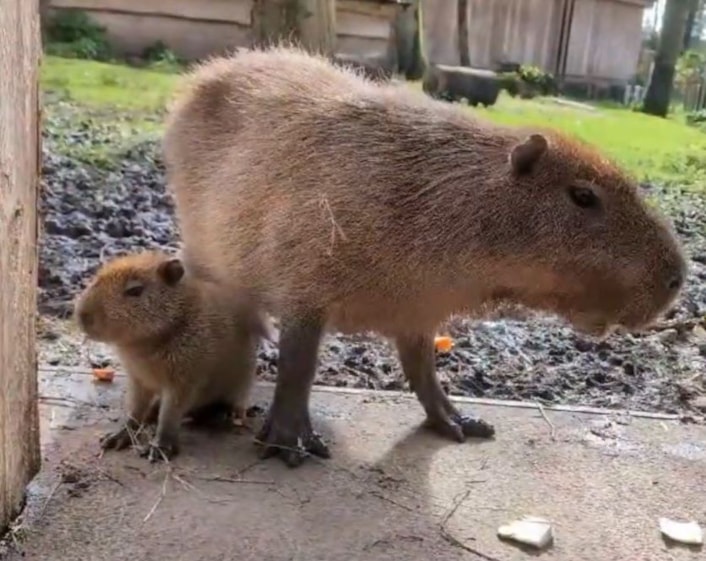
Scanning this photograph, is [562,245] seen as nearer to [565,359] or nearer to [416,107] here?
[416,107]

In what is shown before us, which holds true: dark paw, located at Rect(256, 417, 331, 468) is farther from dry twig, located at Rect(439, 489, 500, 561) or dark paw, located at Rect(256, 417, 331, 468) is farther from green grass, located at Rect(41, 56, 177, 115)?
green grass, located at Rect(41, 56, 177, 115)

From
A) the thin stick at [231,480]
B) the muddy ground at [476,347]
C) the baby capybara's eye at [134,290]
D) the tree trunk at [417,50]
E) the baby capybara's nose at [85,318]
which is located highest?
the tree trunk at [417,50]

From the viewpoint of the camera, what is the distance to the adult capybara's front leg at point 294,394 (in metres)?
2.00

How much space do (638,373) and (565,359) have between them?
0.61 ft

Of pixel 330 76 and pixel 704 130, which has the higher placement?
pixel 330 76

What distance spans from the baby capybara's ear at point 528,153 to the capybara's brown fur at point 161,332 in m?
0.61

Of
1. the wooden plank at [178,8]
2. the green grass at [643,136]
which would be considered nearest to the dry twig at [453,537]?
the green grass at [643,136]

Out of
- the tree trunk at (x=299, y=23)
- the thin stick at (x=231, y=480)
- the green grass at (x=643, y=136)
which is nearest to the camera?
the thin stick at (x=231, y=480)

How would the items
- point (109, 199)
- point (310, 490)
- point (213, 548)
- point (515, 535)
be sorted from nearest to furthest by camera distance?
point (213, 548), point (515, 535), point (310, 490), point (109, 199)

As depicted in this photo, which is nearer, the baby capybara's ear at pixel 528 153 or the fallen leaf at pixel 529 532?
the fallen leaf at pixel 529 532

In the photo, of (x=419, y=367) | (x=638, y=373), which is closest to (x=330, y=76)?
(x=419, y=367)

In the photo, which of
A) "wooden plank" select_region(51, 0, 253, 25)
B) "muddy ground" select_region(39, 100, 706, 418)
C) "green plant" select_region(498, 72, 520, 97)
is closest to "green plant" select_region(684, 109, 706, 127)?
"muddy ground" select_region(39, 100, 706, 418)

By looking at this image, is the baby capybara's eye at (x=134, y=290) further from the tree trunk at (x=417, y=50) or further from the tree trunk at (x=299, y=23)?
the tree trunk at (x=417, y=50)

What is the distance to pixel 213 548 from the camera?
1.66 m
